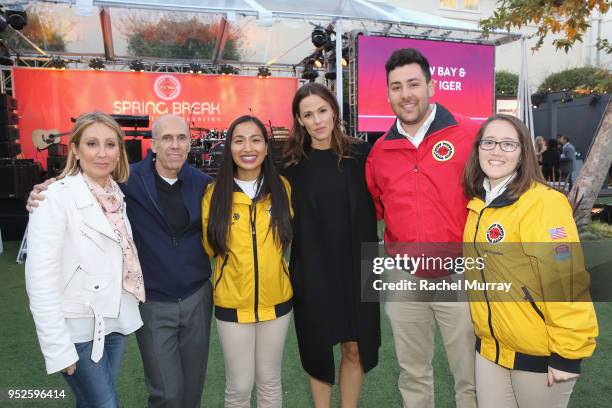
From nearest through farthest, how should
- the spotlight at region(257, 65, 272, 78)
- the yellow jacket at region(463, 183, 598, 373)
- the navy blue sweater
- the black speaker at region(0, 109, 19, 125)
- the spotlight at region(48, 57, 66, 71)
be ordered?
1. the yellow jacket at region(463, 183, 598, 373)
2. the navy blue sweater
3. the black speaker at region(0, 109, 19, 125)
4. the spotlight at region(48, 57, 66, 71)
5. the spotlight at region(257, 65, 272, 78)

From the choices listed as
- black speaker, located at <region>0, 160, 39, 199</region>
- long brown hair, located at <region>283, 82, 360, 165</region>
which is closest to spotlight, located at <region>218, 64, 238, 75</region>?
black speaker, located at <region>0, 160, 39, 199</region>

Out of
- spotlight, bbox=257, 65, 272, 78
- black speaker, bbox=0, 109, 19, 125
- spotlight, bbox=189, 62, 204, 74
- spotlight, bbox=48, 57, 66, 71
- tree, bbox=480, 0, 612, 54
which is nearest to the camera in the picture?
tree, bbox=480, 0, 612, 54

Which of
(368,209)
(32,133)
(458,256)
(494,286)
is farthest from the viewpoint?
(32,133)

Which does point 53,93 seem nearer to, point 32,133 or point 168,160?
point 32,133

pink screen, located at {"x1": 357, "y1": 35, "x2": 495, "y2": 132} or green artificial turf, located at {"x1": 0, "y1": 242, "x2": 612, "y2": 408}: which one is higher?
pink screen, located at {"x1": 357, "y1": 35, "x2": 495, "y2": 132}

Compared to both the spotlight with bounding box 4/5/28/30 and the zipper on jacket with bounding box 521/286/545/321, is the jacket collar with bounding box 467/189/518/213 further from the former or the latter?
the spotlight with bounding box 4/5/28/30

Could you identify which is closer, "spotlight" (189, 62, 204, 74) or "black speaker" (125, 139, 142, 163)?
"black speaker" (125, 139, 142, 163)

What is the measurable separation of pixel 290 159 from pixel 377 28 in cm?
838

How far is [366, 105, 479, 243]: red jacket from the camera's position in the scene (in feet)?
7.59

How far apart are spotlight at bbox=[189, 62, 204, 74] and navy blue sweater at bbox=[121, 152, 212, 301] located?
11.4 metres

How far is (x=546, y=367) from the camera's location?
1.74 m

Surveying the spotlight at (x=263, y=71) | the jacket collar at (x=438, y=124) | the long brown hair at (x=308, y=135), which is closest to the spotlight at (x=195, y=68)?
the spotlight at (x=263, y=71)

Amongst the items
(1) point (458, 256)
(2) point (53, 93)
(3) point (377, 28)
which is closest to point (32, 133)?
(2) point (53, 93)

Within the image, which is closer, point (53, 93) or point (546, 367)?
point (546, 367)
